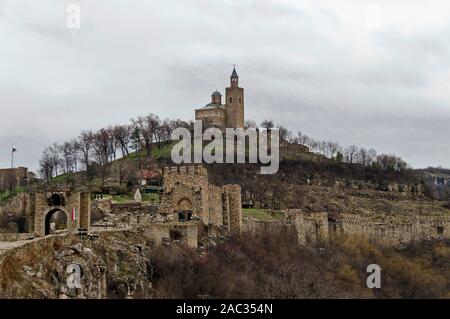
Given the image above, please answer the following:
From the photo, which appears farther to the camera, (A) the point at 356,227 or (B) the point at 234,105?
(B) the point at 234,105

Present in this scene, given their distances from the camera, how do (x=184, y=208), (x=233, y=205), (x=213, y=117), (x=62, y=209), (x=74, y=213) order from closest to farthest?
(x=74, y=213), (x=62, y=209), (x=184, y=208), (x=233, y=205), (x=213, y=117)

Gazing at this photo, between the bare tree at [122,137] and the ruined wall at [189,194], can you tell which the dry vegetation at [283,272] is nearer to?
the ruined wall at [189,194]

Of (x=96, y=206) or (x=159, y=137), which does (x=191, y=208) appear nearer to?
(x=96, y=206)

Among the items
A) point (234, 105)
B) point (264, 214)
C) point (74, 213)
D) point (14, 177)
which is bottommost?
point (264, 214)

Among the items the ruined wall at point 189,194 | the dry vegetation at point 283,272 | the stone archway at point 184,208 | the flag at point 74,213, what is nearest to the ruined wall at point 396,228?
the dry vegetation at point 283,272

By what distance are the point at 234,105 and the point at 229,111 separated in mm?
1321

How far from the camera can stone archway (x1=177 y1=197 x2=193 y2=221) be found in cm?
4175

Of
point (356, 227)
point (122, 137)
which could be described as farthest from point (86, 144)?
point (356, 227)

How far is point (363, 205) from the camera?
95.7 metres

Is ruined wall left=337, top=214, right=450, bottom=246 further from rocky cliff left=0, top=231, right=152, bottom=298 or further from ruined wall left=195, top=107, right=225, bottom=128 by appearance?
ruined wall left=195, top=107, right=225, bottom=128

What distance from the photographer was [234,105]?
393 ft

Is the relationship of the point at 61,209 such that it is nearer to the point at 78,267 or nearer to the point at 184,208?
the point at 184,208
